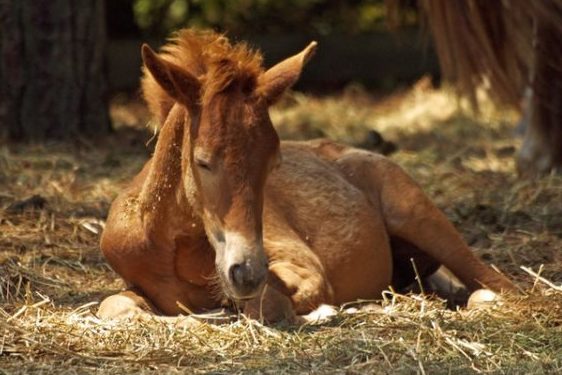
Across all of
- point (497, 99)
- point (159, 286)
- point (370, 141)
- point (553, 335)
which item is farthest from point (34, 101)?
point (553, 335)

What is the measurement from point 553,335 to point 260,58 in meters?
1.30

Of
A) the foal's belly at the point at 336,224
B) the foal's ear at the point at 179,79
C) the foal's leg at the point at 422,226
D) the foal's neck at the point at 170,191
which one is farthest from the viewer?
the foal's leg at the point at 422,226

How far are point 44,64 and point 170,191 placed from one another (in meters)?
3.88

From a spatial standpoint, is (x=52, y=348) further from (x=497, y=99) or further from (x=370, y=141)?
(x=370, y=141)

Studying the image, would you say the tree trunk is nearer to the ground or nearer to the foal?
the ground

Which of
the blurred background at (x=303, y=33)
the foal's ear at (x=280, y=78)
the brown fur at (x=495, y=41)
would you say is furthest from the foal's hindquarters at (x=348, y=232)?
the blurred background at (x=303, y=33)

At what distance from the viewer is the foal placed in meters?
4.08

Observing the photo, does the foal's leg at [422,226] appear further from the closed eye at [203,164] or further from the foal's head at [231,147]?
the closed eye at [203,164]

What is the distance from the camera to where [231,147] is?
405 centimetres

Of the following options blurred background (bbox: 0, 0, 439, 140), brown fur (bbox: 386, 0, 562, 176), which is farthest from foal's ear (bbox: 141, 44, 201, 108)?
blurred background (bbox: 0, 0, 439, 140)

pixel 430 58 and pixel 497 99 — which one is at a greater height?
pixel 497 99

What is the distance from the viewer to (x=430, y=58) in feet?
39.6

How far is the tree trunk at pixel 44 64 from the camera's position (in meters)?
8.04

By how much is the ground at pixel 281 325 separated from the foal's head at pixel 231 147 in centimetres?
31
